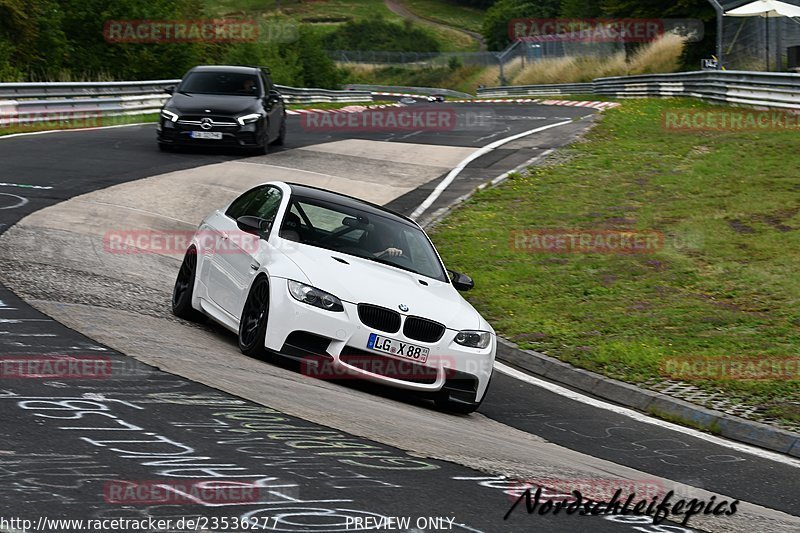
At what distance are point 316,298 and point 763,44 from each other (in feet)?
125

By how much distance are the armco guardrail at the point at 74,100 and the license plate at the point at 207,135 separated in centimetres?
647

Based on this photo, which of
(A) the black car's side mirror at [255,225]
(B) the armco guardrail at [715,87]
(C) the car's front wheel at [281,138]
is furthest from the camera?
(B) the armco guardrail at [715,87]

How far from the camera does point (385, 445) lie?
21.9 feet

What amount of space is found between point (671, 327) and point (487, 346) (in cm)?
409

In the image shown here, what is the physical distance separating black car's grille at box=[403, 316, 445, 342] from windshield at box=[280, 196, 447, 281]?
1119 millimetres

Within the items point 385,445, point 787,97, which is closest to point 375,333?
point 385,445

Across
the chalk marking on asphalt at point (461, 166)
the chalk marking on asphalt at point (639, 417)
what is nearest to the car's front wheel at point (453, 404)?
the chalk marking on asphalt at point (639, 417)

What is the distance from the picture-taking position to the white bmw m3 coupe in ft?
28.9

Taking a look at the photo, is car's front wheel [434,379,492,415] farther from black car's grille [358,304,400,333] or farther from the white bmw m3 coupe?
black car's grille [358,304,400,333]

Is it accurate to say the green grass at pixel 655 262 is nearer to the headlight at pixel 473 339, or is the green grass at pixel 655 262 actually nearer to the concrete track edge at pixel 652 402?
the concrete track edge at pixel 652 402

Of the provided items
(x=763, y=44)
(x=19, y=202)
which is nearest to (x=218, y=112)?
(x=19, y=202)
